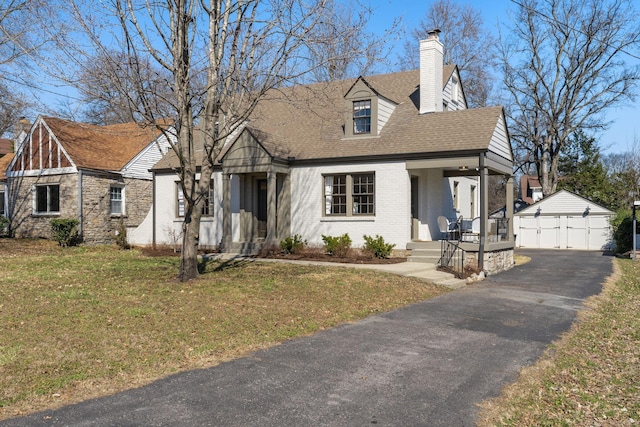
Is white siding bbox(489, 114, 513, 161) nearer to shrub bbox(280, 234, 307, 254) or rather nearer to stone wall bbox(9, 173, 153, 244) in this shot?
shrub bbox(280, 234, 307, 254)

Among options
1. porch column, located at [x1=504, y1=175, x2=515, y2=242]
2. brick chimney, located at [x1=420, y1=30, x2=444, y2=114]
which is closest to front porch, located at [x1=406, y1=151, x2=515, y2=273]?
porch column, located at [x1=504, y1=175, x2=515, y2=242]

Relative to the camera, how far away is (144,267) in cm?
1516

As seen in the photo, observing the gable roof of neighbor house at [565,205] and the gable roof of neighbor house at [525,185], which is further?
the gable roof of neighbor house at [525,185]

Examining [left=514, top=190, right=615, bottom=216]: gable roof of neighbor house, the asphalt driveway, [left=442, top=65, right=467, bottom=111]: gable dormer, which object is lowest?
the asphalt driveway

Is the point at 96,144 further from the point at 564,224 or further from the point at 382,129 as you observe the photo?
the point at 564,224

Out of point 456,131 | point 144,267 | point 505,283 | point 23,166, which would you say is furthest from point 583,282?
point 23,166

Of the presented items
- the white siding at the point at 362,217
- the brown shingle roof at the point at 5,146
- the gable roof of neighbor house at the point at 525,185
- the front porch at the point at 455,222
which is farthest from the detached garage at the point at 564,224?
the brown shingle roof at the point at 5,146

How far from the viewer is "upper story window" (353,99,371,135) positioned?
20.0 meters

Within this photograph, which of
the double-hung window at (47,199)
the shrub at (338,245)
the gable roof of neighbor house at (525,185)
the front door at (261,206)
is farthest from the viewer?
the gable roof of neighbor house at (525,185)

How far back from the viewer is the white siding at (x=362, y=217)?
18.5 meters

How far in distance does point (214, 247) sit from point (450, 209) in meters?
9.21

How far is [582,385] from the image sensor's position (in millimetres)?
6309

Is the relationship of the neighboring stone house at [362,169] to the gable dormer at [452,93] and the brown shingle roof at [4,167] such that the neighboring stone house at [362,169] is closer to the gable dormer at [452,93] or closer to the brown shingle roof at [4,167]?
the gable dormer at [452,93]

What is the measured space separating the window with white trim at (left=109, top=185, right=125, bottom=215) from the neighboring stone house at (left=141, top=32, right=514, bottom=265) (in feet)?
13.5
